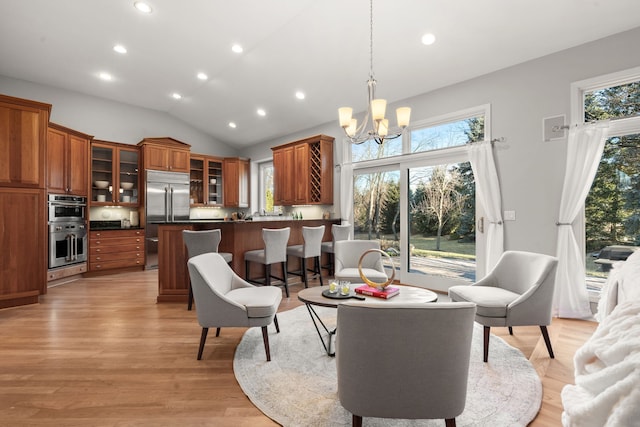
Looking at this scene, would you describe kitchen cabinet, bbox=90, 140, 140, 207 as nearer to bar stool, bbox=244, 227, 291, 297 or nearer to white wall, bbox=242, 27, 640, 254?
bar stool, bbox=244, 227, 291, 297

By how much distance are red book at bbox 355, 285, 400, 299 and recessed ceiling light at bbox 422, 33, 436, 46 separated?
2.90m

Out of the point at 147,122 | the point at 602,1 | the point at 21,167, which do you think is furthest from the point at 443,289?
the point at 147,122

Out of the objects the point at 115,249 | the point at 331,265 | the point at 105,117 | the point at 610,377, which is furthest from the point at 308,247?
the point at 105,117

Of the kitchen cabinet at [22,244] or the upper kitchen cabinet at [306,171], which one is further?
the upper kitchen cabinet at [306,171]

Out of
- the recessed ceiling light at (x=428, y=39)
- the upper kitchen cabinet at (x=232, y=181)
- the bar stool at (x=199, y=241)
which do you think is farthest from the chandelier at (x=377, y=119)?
the upper kitchen cabinet at (x=232, y=181)

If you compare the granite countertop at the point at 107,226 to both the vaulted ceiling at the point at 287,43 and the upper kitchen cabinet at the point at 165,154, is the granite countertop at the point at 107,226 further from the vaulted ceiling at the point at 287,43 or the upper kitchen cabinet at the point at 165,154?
the vaulted ceiling at the point at 287,43

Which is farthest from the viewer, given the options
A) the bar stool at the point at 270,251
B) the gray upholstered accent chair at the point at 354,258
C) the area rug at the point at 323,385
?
the bar stool at the point at 270,251

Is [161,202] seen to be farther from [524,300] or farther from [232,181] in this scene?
[524,300]

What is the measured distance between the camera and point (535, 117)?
11.8 ft

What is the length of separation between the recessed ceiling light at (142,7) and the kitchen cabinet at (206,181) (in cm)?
386

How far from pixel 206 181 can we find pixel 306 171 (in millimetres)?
2902

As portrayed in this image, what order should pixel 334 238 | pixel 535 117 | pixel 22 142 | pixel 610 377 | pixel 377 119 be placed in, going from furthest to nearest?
pixel 334 238 → pixel 22 142 → pixel 535 117 → pixel 377 119 → pixel 610 377

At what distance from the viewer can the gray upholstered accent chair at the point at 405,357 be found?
51.7 inches

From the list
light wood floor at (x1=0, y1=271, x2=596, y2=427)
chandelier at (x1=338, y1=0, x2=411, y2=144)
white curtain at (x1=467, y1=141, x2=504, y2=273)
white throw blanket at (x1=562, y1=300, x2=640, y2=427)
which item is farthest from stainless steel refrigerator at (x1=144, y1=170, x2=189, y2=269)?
white throw blanket at (x1=562, y1=300, x2=640, y2=427)
